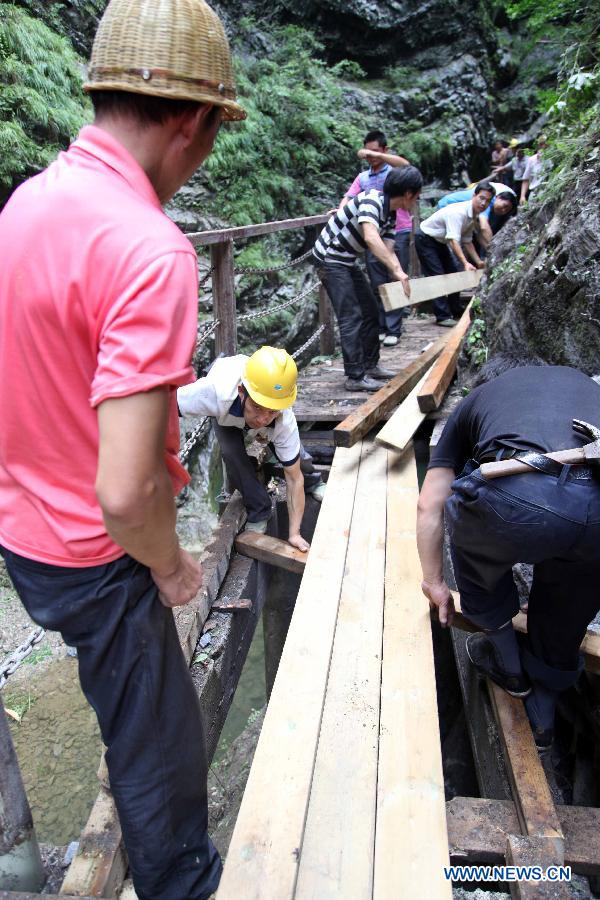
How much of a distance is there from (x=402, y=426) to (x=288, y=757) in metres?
2.76

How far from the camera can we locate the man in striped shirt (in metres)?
5.13

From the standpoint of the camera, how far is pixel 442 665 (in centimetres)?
357

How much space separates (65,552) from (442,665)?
9.34ft

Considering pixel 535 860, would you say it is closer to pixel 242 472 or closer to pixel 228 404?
pixel 228 404

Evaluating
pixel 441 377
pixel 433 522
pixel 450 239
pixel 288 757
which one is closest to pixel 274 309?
pixel 441 377

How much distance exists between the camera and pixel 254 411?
3414 millimetres

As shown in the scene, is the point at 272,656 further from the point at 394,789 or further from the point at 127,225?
the point at 127,225

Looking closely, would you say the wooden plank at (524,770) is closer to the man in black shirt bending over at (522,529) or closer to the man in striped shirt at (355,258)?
the man in black shirt bending over at (522,529)

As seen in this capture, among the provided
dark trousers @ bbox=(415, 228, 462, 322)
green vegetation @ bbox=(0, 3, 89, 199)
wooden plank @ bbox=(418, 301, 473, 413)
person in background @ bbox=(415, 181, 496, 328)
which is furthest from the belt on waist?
green vegetation @ bbox=(0, 3, 89, 199)

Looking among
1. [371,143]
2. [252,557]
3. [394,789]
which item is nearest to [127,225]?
[394,789]

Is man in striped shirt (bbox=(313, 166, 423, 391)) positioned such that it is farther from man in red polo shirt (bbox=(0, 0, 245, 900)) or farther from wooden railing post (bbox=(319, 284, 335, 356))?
man in red polo shirt (bbox=(0, 0, 245, 900))

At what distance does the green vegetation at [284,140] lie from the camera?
10633 millimetres

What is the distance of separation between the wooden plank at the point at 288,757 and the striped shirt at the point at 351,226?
324 cm

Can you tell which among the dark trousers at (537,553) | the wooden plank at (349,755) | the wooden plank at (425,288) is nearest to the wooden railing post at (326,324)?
the wooden plank at (425,288)
